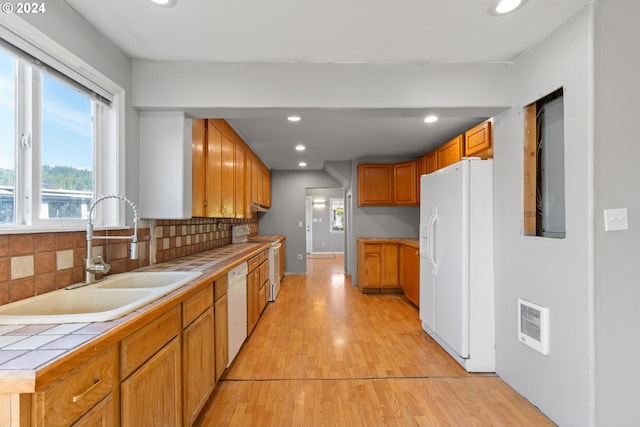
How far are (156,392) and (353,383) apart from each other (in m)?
1.46

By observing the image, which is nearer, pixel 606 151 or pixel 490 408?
pixel 606 151

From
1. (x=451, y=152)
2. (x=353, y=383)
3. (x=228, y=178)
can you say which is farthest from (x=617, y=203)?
(x=228, y=178)

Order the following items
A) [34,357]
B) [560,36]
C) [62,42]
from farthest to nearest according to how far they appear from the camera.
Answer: [560,36] < [62,42] < [34,357]

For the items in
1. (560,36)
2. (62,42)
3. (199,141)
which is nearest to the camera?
(62,42)

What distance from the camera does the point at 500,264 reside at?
8.09ft


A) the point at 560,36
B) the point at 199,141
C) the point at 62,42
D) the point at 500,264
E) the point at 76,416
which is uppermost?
the point at 560,36

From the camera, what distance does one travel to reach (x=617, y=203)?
5.41 ft

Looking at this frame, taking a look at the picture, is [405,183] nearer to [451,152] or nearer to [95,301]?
[451,152]

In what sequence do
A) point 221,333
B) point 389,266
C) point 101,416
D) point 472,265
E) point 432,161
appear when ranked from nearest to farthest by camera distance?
1. point 101,416
2. point 221,333
3. point 472,265
4. point 432,161
5. point 389,266

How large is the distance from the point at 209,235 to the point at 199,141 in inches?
58.1

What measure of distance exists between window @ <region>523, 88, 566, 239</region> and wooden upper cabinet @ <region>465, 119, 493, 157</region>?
0.74 m

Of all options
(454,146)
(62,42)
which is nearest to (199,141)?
(62,42)

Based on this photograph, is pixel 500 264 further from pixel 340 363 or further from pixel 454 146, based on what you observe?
pixel 454 146

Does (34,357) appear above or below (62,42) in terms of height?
below
